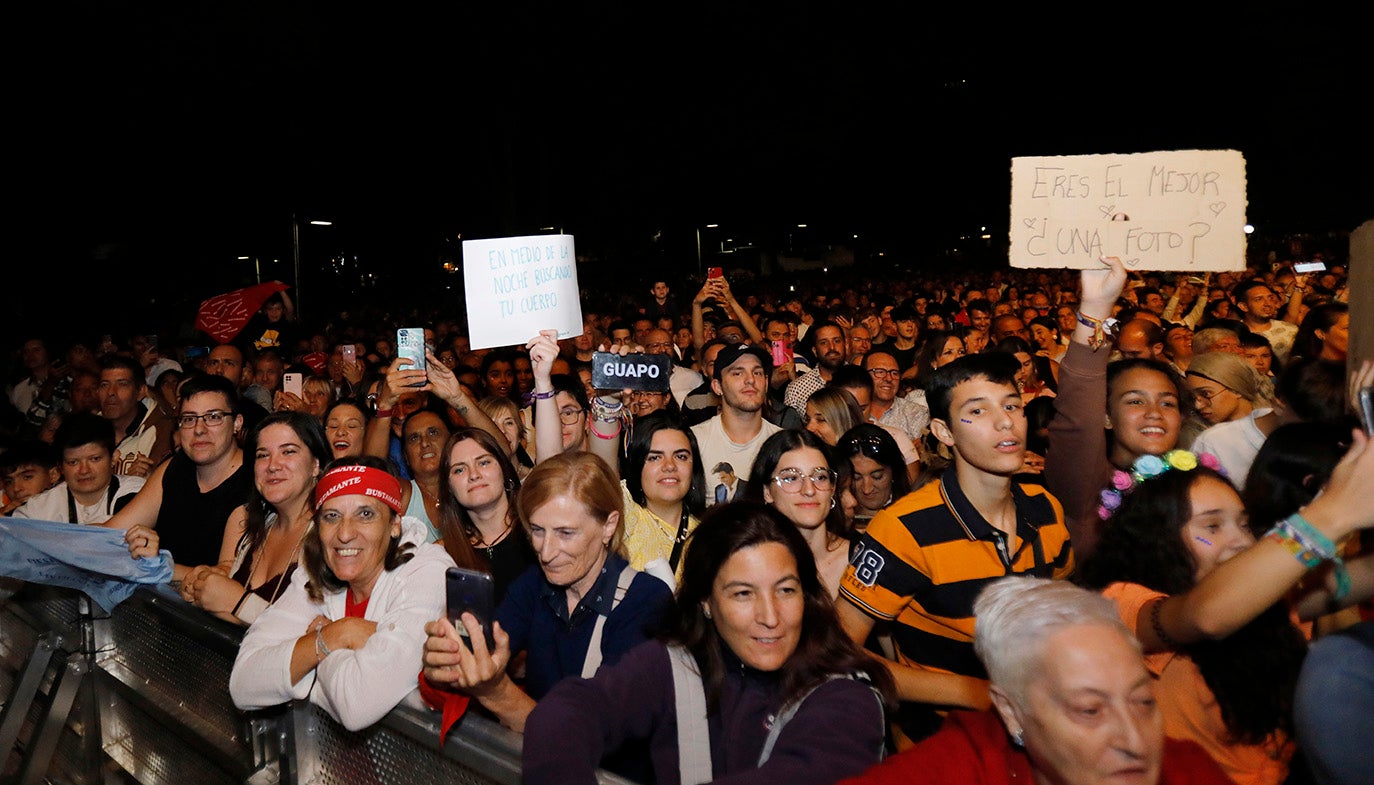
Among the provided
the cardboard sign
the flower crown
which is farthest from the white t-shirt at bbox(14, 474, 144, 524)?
the flower crown

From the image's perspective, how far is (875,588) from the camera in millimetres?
2836

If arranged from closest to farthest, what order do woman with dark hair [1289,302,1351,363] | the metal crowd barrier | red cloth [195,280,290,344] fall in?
the metal crowd barrier < woman with dark hair [1289,302,1351,363] < red cloth [195,280,290,344]

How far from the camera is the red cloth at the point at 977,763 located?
5.66ft

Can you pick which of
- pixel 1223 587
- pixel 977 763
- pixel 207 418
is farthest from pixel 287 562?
pixel 1223 587

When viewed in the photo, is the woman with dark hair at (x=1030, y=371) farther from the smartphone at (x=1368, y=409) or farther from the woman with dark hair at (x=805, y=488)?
the smartphone at (x=1368, y=409)

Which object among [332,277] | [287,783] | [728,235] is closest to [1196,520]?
[287,783]

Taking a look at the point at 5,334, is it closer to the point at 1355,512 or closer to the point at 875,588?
the point at 875,588

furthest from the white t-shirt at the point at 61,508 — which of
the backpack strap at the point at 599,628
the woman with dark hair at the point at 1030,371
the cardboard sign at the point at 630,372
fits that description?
the woman with dark hair at the point at 1030,371

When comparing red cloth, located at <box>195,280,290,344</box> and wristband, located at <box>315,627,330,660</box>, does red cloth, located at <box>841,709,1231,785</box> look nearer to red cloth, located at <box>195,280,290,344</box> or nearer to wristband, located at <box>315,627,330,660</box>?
wristband, located at <box>315,627,330,660</box>

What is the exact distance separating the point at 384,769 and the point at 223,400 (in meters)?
2.58

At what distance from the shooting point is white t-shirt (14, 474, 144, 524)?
196 inches

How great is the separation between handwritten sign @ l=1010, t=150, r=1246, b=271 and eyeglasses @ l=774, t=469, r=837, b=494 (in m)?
1.23

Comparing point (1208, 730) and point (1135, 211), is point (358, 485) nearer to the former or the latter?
point (1208, 730)

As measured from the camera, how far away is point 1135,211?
3.76 m
